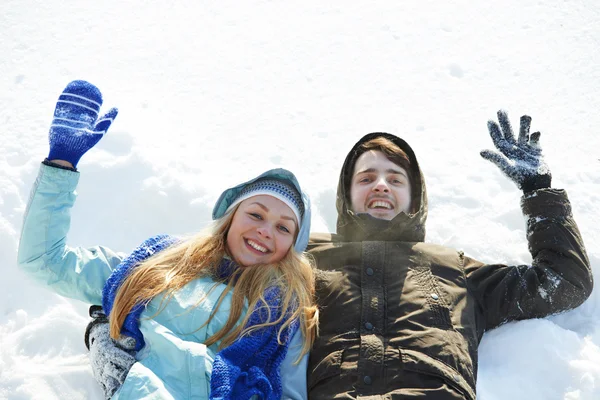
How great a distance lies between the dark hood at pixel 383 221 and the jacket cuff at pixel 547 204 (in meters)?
0.52

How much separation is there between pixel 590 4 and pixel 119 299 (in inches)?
216

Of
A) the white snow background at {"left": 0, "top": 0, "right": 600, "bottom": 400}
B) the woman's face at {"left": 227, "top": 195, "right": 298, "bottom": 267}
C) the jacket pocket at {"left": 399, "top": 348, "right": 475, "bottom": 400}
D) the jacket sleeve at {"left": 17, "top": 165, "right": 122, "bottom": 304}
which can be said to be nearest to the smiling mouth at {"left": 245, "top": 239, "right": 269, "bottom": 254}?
the woman's face at {"left": 227, "top": 195, "right": 298, "bottom": 267}

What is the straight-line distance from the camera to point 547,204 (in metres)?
2.83

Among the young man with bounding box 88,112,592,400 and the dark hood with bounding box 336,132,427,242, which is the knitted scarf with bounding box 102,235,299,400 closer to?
the young man with bounding box 88,112,592,400

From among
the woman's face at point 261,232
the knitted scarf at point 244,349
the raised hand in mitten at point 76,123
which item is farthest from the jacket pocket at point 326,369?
the raised hand in mitten at point 76,123

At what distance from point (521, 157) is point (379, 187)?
2.61ft

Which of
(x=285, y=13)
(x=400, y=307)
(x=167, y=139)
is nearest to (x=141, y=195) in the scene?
(x=167, y=139)

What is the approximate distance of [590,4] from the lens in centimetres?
577

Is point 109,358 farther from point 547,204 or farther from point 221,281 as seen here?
point 547,204

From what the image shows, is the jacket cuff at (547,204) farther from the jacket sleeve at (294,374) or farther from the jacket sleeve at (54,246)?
the jacket sleeve at (54,246)

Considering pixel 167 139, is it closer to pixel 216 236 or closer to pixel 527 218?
pixel 216 236

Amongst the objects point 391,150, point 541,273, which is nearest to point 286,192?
point 391,150

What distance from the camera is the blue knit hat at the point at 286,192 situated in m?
2.73

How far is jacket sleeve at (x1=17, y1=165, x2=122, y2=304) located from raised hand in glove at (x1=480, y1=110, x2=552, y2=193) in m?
2.06
